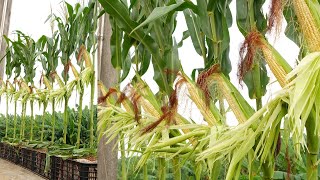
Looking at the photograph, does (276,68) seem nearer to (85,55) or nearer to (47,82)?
(85,55)

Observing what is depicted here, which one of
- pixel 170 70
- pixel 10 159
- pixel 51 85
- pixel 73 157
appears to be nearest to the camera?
pixel 170 70

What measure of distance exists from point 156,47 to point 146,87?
0.51 ft

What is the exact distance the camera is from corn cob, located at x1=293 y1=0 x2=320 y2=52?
1.76 ft

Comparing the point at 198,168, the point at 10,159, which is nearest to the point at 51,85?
the point at 10,159

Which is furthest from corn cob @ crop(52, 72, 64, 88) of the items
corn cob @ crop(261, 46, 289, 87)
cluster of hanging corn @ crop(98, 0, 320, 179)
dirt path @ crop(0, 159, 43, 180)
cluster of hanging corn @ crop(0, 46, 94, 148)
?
corn cob @ crop(261, 46, 289, 87)

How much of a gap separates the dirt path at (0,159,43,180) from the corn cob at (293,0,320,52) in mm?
3171

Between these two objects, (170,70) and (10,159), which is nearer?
(170,70)

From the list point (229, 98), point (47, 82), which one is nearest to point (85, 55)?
point (47, 82)

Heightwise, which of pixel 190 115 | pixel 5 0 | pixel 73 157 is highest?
pixel 5 0

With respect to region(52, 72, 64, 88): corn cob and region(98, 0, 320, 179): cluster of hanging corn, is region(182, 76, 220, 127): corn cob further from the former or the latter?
region(52, 72, 64, 88): corn cob

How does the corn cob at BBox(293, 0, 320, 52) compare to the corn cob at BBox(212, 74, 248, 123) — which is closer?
the corn cob at BBox(293, 0, 320, 52)

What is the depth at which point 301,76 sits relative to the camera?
49cm

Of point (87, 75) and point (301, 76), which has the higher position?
point (87, 75)

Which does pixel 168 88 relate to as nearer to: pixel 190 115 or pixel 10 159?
pixel 190 115
